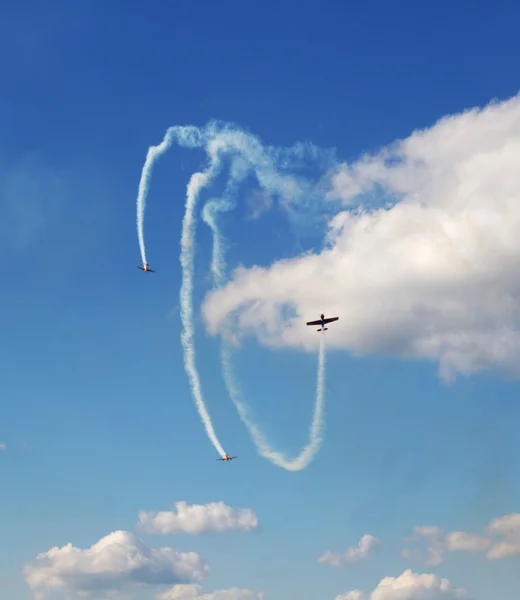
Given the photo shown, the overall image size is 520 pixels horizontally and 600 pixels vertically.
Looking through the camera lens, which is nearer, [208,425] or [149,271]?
[149,271]

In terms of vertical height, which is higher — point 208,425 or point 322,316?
point 322,316

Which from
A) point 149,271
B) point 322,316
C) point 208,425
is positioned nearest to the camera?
point 149,271

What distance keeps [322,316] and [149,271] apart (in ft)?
158

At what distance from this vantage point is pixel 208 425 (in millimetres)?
137500

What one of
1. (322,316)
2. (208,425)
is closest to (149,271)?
(208,425)

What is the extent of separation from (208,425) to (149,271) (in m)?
37.1

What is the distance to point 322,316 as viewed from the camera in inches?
6107

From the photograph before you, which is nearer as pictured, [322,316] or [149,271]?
[149,271]

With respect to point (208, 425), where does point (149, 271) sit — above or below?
above

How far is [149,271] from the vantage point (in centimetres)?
12812

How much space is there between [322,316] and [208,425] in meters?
40.3

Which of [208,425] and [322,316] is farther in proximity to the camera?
[322,316]

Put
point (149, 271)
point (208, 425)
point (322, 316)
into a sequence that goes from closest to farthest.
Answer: point (149, 271) → point (208, 425) → point (322, 316)

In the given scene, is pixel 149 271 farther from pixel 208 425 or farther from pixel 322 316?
pixel 322 316
